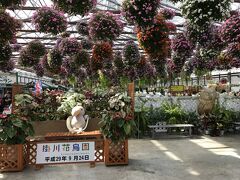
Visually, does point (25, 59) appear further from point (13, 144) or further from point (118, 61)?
point (13, 144)

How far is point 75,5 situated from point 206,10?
6.07ft

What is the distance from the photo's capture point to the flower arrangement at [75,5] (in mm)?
4676

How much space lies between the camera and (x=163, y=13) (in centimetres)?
710

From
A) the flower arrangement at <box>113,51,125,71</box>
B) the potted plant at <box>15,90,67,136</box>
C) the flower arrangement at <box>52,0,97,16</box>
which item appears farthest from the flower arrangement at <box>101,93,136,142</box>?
the flower arrangement at <box>113,51,125,71</box>

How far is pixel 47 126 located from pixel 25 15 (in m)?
7.10

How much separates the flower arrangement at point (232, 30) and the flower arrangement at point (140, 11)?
1782 mm

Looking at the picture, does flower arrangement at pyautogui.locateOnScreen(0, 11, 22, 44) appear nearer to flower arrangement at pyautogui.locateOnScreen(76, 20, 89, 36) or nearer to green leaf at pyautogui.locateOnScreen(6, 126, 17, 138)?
green leaf at pyautogui.locateOnScreen(6, 126, 17, 138)

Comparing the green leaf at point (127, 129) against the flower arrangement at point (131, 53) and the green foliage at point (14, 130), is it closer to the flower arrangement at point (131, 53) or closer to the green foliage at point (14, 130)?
the green foliage at point (14, 130)

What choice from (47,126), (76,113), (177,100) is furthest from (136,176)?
(177,100)

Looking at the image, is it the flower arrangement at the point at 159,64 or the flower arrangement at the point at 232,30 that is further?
the flower arrangement at the point at 159,64

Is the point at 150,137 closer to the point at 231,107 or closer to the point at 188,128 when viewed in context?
the point at 188,128

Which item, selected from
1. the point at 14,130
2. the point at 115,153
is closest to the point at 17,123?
the point at 14,130

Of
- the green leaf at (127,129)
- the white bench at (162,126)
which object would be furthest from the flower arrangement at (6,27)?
the white bench at (162,126)

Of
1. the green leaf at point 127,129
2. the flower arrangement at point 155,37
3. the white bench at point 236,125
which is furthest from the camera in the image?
the white bench at point 236,125
